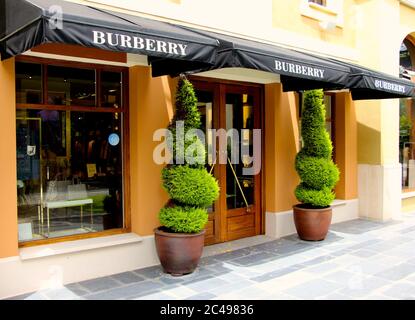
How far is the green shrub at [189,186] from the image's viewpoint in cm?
571

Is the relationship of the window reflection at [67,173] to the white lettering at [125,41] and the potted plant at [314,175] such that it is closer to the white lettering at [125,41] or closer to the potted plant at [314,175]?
the white lettering at [125,41]

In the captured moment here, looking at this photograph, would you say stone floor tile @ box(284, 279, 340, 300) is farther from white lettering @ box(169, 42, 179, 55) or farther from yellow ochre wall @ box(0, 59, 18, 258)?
yellow ochre wall @ box(0, 59, 18, 258)

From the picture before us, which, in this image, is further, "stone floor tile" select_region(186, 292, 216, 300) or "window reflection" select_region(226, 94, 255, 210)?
"window reflection" select_region(226, 94, 255, 210)

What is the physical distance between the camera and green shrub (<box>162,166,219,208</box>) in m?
5.71

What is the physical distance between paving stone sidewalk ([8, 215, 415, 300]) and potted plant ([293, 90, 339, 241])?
0.33 metres

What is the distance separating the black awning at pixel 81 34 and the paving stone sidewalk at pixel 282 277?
2810 mm

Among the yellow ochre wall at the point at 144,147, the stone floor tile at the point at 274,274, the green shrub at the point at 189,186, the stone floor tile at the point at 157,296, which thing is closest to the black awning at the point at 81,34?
the yellow ochre wall at the point at 144,147

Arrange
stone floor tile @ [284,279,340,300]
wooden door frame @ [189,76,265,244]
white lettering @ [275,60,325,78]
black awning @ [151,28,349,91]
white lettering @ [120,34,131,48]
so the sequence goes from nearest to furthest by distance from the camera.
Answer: white lettering @ [120,34,131,48] → stone floor tile @ [284,279,340,300] → black awning @ [151,28,349,91] → white lettering @ [275,60,325,78] → wooden door frame @ [189,76,265,244]

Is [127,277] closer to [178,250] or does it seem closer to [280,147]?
[178,250]

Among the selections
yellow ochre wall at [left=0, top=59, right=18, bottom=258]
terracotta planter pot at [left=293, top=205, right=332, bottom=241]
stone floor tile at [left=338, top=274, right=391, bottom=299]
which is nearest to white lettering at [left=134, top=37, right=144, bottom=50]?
yellow ochre wall at [left=0, top=59, right=18, bottom=258]

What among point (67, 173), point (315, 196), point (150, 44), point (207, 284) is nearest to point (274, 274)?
point (207, 284)

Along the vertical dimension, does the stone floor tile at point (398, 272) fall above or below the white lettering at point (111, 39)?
below

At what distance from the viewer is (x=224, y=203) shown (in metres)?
7.69

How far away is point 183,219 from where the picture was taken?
5.69 m
